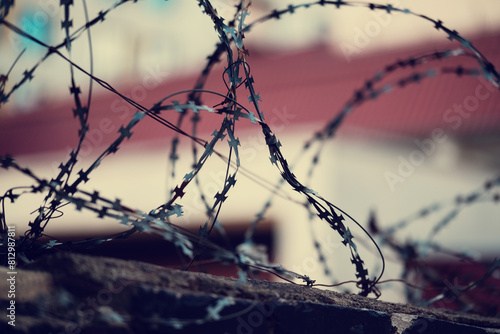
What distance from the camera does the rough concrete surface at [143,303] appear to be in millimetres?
1277

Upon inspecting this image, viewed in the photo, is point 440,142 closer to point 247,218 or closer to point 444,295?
point 247,218

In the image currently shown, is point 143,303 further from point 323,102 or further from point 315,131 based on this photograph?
Answer: point 323,102

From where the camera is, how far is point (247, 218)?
11703 mm

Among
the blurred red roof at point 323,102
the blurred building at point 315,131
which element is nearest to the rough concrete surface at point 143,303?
the blurred building at point 315,131

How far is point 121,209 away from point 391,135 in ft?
32.3

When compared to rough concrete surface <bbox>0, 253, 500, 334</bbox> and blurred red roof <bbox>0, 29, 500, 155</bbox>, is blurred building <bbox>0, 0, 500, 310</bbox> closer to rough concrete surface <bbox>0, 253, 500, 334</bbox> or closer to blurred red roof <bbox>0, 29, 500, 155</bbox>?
blurred red roof <bbox>0, 29, 500, 155</bbox>

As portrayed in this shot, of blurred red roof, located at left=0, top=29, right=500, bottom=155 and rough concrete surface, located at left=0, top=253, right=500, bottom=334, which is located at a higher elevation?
blurred red roof, located at left=0, top=29, right=500, bottom=155

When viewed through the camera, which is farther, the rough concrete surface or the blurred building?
the blurred building

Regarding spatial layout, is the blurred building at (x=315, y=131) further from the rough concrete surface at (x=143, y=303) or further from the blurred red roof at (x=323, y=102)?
the rough concrete surface at (x=143, y=303)

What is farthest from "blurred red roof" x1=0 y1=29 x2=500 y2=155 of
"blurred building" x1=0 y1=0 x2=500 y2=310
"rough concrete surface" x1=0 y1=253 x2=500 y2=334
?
"rough concrete surface" x1=0 y1=253 x2=500 y2=334

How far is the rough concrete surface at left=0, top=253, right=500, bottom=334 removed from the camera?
1277mm

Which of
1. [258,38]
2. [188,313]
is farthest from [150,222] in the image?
[258,38]

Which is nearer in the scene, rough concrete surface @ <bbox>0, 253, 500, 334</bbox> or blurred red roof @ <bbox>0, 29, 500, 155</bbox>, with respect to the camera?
rough concrete surface @ <bbox>0, 253, 500, 334</bbox>

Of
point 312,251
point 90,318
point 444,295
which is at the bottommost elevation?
point 90,318
